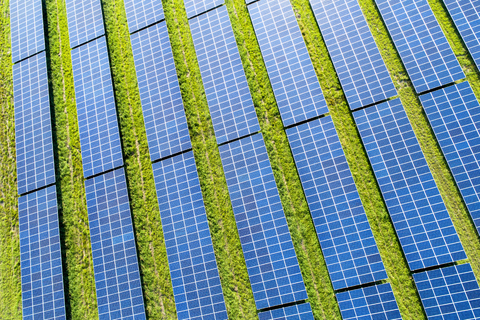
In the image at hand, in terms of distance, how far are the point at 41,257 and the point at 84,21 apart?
31.9 feet

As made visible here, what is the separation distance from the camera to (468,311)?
978 centimetres

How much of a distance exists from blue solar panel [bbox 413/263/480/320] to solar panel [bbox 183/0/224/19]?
12.2 m

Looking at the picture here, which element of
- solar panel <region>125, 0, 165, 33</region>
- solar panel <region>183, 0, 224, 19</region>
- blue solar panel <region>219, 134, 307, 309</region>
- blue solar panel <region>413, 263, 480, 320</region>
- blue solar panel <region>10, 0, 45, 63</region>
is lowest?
blue solar panel <region>413, 263, 480, 320</region>

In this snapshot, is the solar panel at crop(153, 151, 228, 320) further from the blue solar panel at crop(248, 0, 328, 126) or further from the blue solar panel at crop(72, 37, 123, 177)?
the blue solar panel at crop(248, 0, 328, 126)

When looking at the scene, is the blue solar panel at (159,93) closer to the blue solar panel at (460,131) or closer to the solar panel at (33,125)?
the solar panel at (33,125)

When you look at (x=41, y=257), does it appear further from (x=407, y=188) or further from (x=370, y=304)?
(x=407, y=188)

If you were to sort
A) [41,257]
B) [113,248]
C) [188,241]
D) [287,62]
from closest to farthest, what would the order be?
[188,241], [113,248], [41,257], [287,62]

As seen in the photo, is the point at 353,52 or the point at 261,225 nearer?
the point at 261,225

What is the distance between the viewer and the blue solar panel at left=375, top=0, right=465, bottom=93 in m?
11.4

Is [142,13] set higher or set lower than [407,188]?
higher

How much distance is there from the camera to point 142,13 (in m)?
13.7

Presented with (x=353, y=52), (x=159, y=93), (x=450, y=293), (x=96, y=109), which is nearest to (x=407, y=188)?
(x=450, y=293)

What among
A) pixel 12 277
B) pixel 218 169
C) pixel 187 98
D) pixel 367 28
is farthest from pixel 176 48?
pixel 12 277

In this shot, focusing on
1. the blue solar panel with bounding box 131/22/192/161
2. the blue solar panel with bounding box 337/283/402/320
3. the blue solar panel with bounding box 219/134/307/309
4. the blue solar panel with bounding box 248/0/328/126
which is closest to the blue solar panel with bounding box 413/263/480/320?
the blue solar panel with bounding box 337/283/402/320
